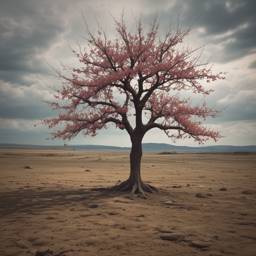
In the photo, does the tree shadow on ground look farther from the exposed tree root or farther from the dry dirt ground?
the exposed tree root

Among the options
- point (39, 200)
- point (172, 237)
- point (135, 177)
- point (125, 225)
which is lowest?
point (39, 200)

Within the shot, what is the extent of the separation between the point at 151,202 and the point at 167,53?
8.52 meters

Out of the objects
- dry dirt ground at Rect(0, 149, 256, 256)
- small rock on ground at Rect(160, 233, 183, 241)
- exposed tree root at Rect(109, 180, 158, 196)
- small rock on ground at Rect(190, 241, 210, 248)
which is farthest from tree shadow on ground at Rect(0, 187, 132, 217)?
small rock on ground at Rect(190, 241, 210, 248)

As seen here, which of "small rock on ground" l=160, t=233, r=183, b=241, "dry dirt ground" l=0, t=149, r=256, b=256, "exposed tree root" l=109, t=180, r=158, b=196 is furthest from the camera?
"exposed tree root" l=109, t=180, r=158, b=196

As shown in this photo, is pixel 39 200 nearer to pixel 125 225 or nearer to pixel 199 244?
pixel 125 225

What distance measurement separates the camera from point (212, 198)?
11.4 m

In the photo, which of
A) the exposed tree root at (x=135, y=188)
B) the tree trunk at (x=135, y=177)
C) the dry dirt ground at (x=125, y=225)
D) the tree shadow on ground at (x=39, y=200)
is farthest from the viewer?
the tree trunk at (x=135, y=177)

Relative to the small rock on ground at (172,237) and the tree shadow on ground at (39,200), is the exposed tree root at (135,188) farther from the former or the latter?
the small rock on ground at (172,237)

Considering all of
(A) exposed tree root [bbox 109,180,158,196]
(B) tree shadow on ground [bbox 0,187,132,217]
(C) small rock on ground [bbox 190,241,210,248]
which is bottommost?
(B) tree shadow on ground [bbox 0,187,132,217]

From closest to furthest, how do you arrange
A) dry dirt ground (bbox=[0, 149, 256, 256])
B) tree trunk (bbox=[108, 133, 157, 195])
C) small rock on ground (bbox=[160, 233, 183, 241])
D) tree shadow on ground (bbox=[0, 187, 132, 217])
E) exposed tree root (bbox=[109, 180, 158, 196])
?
dry dirt ground (bbox=[0, 149, 256, 256]) < small rock on ground (bbox=[160, 233, 183, 241]) < tree shadow on ground (bbox=[0, 187, 132, 217]) < exposed tree root (bbox=[109, 180, 158, 196]) < tree trunk (bbox=[108, 133, 157, 195])

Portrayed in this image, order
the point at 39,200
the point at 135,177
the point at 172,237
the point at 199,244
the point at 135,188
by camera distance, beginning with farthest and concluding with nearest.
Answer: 1. the point at 135,177
2. the point at 135,188
3. the point at 39,200
4. the point at 172,237
5. the point at 199,244

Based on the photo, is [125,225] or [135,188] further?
[135,188]

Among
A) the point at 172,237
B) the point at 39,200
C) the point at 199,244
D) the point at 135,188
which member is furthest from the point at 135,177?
the point at 199,244

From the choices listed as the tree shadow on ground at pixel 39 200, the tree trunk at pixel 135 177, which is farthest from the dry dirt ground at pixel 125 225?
the tree trunk at pixel 135 177
